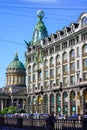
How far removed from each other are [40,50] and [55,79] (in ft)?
47.5

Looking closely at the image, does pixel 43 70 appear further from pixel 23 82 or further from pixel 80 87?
pixel 23 82

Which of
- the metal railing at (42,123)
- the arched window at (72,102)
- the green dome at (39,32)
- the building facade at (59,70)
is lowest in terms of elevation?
the metal railing at (42,123)

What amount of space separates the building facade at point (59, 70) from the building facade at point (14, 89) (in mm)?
56313

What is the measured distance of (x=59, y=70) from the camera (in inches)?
4338

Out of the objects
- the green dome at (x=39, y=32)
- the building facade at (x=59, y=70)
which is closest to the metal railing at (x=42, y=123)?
the building facade at (x=59, y=70)

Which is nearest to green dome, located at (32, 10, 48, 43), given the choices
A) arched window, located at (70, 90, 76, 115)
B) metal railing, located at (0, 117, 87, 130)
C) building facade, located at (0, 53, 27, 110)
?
arched window, located at (70, 90, 76, 115)

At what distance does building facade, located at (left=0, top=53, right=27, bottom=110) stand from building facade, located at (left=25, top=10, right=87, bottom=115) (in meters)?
56.3

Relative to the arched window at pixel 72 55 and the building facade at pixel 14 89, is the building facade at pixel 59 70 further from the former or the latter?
the building facade at pixel 14 89

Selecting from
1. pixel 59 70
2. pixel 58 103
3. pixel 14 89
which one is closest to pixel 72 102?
pixel 58 103

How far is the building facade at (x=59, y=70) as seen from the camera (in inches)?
3836

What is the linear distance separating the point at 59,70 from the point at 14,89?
80253mm

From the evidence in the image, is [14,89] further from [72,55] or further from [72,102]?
[72,102]

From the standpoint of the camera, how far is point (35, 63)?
413ft

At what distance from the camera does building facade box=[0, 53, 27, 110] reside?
187 meters
